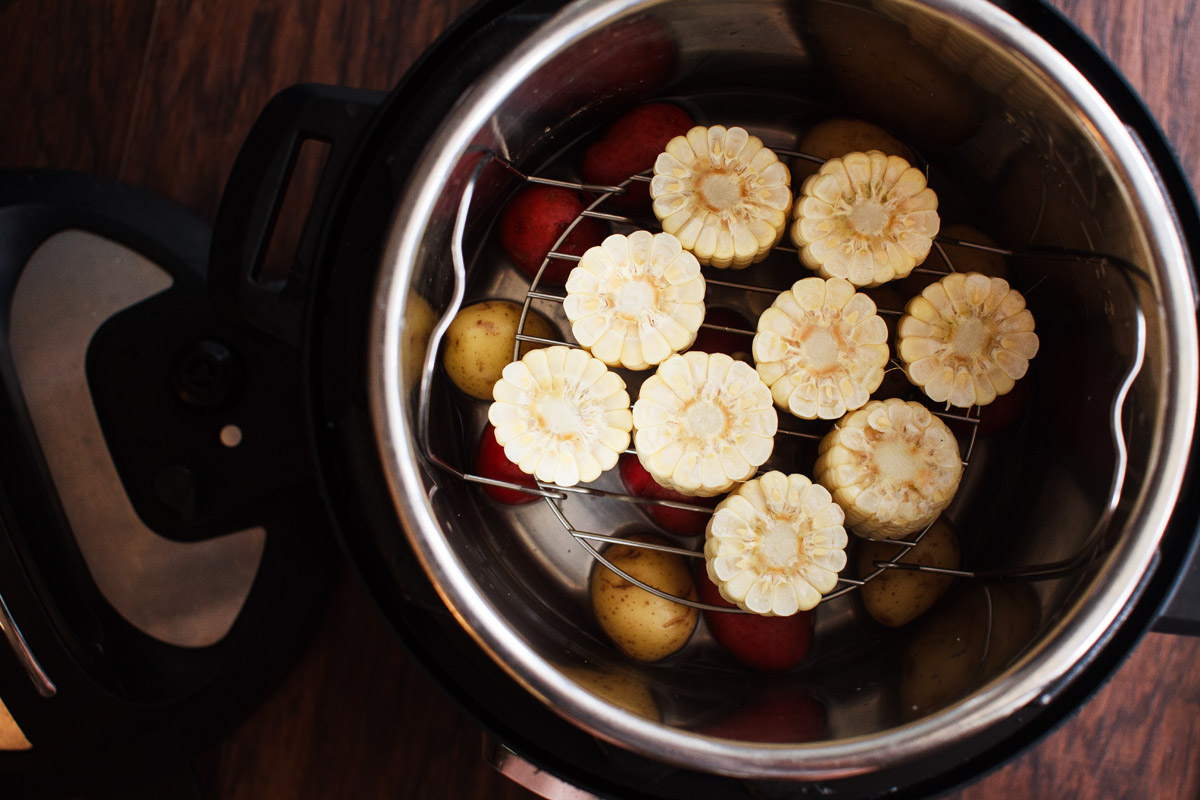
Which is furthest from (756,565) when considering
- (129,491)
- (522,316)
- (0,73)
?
(0,73)

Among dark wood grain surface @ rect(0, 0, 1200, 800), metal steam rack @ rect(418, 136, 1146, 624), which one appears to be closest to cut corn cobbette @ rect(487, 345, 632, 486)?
metal steam rack @ rect(418, 136, 1146, 624)

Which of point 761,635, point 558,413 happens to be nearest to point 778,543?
point 761,635

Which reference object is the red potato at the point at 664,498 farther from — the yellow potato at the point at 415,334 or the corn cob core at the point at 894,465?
the yellow potato at the point at 415,334

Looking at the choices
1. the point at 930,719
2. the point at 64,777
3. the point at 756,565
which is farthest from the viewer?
the point at 64,777

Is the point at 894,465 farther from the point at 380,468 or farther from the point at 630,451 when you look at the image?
the point at 380,468

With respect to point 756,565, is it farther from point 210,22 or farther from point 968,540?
point 210,22
